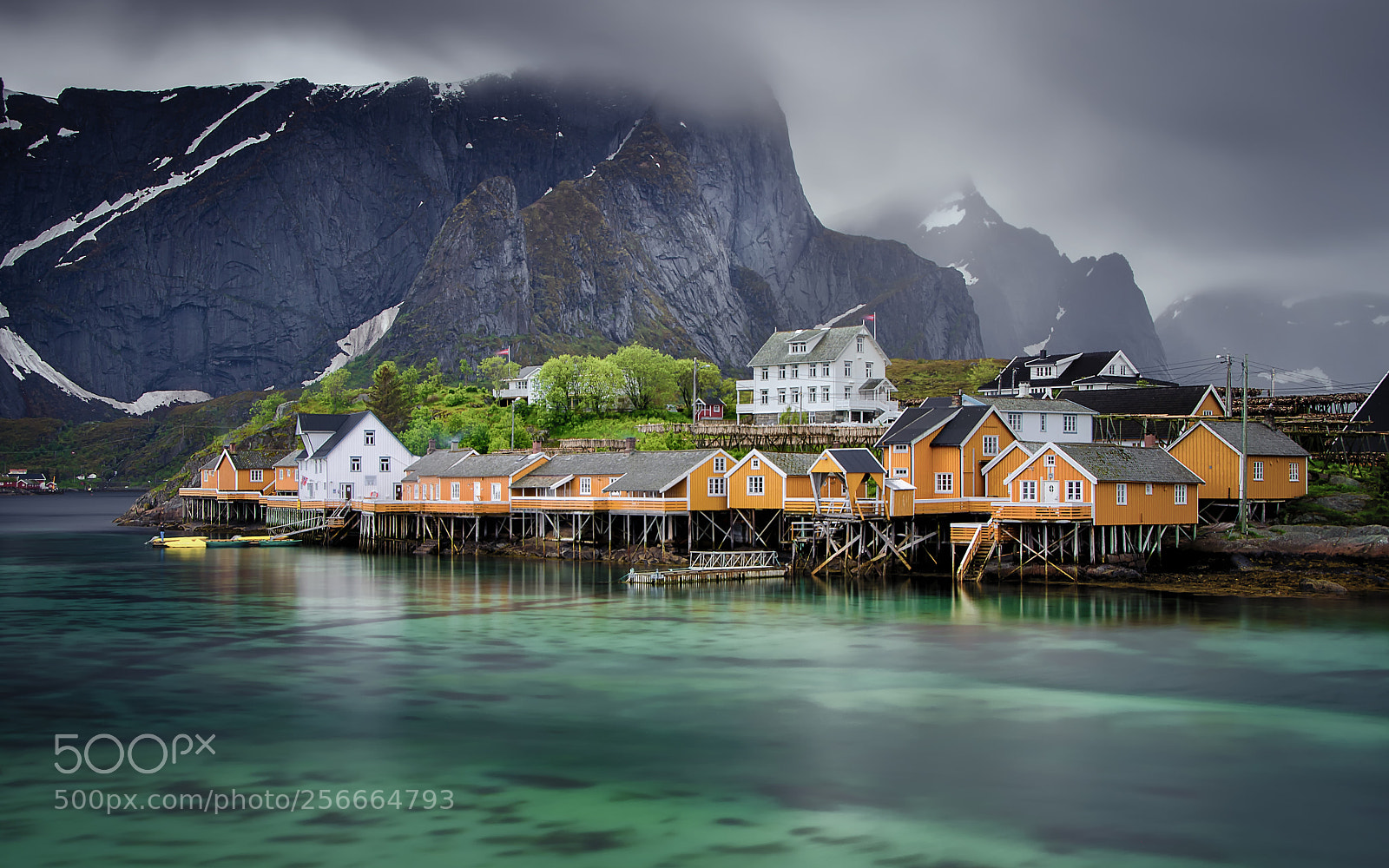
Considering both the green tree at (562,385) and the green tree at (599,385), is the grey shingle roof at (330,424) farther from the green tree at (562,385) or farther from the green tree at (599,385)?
the green tree at (599,385)

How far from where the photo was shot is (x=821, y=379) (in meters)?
87.5

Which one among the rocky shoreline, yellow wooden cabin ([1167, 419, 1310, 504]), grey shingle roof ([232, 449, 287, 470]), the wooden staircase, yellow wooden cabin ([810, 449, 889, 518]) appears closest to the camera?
the rocky shoreline

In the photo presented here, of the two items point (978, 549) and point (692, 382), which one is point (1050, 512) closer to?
point (978, 549)

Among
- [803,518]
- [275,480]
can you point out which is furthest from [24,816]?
[275,480]

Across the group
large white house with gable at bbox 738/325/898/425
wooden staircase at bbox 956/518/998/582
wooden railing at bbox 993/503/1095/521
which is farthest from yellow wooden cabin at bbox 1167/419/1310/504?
large white house with gable at bbox 738/325/898/425

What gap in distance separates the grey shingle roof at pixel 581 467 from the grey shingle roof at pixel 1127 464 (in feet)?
80.3

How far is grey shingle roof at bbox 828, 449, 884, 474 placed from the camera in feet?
178

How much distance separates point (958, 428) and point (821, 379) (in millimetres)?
32561

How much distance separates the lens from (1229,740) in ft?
82.1

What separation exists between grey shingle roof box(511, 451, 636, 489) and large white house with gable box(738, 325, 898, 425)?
21821 millimetres

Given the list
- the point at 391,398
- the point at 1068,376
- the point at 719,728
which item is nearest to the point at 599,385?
the point at 391,398

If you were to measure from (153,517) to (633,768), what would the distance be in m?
97.5

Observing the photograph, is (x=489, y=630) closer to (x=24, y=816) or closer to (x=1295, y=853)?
(x=24, y=816)

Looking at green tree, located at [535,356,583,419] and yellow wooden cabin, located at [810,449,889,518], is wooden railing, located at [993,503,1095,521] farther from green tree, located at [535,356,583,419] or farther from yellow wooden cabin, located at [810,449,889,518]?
green tree, located at [535,356,583,419]
